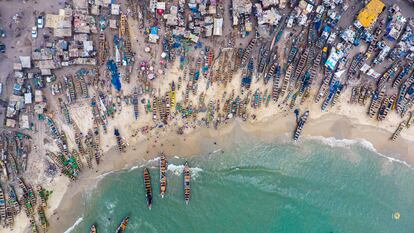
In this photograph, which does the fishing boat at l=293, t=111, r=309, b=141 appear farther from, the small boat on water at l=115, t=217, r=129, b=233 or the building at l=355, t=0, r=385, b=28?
the small boat on water at l=115, t=217, r=129, b=233

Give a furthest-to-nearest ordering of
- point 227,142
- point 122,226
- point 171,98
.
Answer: point 227,142 < point 171,98 < point 122,226

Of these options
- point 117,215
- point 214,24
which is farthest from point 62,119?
point 214,24

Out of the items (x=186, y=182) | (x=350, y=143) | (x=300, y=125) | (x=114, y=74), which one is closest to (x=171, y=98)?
(x=114, y=74)

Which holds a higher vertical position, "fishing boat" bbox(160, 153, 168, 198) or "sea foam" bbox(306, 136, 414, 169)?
"sea foam" bbox(306, 136, 414, 169)

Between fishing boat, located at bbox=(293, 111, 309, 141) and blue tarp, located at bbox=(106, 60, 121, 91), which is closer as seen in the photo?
blue tarp, located at bbox=(106, 60, 121, 91)

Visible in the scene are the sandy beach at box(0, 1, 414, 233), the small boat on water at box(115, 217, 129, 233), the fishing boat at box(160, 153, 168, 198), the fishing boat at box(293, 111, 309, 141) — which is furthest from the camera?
the fishing boat at box(293, 111, 309, 141)

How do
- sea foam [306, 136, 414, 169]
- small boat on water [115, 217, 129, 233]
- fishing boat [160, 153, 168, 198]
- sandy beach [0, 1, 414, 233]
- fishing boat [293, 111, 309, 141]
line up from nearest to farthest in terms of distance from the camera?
sandy beach [0, 1, 414, 233]
small boat on water [115, 217, 129, 233]
fishing boat [160, 153, 168, 198]
fishing boat [293, 111, 309, 141]
sea foam [306, 136, 414, 169]

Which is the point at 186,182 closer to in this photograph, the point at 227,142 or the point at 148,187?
the point at 148,187

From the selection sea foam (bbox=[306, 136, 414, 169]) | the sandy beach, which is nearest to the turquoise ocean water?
sea foam (bbox=[306, 136, 414, 169])

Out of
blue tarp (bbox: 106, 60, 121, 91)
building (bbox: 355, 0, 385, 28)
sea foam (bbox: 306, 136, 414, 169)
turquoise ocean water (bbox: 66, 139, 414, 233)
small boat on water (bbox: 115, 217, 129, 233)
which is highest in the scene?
building (bbox: 355, 0, 385, 28)
